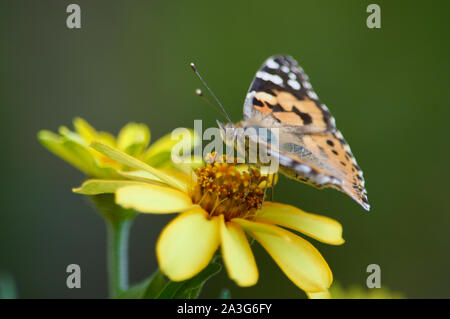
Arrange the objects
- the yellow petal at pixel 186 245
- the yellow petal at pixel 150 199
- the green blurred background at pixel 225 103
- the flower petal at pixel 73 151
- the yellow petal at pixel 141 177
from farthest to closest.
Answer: the green blurred background at pixel 225 103 → the flower petal at pixel 73 151 → the yellow petal at pixel 141 177 → the yellow petal at pixel 150 199 → the yellow petal at pixel 186 245

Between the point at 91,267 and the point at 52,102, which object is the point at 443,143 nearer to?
the point at 91,267

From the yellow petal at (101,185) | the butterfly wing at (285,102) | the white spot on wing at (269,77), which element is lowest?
the yellow petal at (101,185)

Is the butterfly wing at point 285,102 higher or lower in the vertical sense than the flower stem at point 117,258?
higher

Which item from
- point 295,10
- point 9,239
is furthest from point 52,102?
point 295,10

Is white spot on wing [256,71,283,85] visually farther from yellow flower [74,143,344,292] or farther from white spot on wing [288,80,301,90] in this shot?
yellow flower [74,143,344,292]

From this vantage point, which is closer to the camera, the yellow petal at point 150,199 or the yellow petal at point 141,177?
the yellow petal at point 150,199

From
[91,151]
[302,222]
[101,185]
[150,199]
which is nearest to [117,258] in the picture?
[91,151]

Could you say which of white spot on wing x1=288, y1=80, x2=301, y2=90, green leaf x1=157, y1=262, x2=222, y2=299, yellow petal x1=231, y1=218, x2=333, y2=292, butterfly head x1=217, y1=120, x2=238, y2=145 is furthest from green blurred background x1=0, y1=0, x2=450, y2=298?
green leaf x1=157, y1=262, x2=222, y2=299

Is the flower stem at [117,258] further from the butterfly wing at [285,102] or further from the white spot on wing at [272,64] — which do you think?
the white spot on wing at [272,64]

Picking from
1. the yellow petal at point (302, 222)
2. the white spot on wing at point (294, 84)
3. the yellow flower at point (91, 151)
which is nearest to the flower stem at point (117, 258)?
the yellow flower at point (91, 151)
